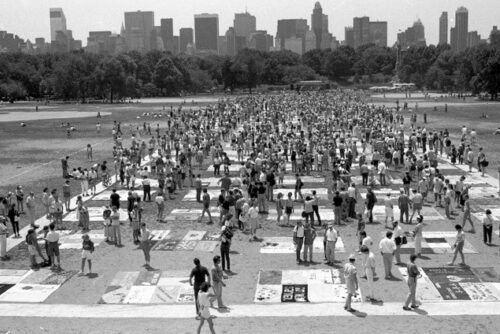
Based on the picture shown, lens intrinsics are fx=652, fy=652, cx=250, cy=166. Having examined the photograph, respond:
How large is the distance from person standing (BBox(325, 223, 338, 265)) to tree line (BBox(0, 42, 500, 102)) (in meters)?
82.9

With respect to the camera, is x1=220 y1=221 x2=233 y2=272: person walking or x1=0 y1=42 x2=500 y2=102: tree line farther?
x1=0 y1=42 x2=500 y2=102: tree line

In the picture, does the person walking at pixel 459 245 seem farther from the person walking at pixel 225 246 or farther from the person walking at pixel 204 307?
the person walking at pixel 204 307

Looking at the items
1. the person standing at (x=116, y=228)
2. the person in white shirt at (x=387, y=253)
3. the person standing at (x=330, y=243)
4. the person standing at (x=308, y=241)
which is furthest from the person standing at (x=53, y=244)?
the person in white shirt at (x=387, y=253)

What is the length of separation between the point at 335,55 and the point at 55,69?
8857 cm

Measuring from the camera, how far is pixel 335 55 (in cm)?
18288

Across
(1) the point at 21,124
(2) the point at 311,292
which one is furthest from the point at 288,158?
(1) the point at 21,124

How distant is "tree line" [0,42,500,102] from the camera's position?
11369 cm

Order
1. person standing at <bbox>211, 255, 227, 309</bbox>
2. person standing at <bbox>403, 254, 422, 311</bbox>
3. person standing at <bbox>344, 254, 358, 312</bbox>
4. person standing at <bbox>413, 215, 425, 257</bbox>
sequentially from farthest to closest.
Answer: person standing at <bbox>413, 215, 425, 257</bbox>, person standing at <bbox>211, 255, 227, 309</bbox>, person standing at <bbox>344, 254, 358, 312</bbox>, person standing at <bbox>403, 254, 422, 311</bbox>

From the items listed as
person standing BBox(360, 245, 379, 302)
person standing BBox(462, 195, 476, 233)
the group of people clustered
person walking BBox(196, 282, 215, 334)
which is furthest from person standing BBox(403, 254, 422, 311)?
person standing BBox(462, 195, 476, 233)

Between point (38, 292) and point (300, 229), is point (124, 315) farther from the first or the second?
point (300, 229)

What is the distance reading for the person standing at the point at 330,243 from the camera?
57.1 feet

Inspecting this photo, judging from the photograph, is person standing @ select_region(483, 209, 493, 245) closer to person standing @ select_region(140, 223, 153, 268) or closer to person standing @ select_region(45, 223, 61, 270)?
person standing @ select_region(140, 223, 153, 268)

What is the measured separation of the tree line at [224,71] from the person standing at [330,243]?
272 ft

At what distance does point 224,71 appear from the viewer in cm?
15675
